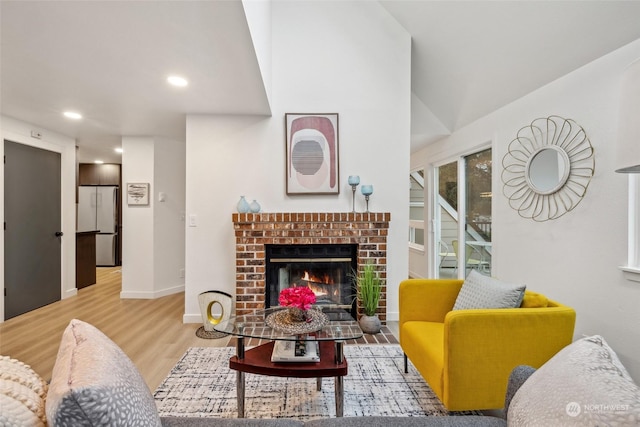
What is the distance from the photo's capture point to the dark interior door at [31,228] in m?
3.41

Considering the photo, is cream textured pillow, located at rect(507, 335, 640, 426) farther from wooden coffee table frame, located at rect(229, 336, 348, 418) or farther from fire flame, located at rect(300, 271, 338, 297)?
fire flame, located at rect(300, 271, 338, 297)

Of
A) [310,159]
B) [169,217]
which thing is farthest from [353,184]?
[169,217]

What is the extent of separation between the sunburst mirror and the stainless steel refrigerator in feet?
23.9

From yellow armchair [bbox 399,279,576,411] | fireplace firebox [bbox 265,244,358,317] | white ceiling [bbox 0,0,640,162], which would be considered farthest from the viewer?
fireplace firebox [bbox 265,244,358,317]

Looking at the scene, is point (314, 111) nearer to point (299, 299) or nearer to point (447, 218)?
point (299, 299)

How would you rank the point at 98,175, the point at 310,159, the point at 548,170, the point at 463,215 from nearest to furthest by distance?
the point at 548,170 < the point at 310,159 < the point at 463,215 < the point at 98,175

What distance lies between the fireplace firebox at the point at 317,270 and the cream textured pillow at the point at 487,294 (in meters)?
1.35

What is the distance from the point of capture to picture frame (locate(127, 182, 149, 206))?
414 cm

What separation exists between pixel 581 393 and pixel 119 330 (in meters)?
3.55

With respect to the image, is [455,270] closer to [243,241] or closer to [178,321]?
[243,241]

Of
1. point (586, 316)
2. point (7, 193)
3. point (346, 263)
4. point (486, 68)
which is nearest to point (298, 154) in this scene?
point (346, 263)

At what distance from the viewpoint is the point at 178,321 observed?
3256 mm

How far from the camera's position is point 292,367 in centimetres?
153

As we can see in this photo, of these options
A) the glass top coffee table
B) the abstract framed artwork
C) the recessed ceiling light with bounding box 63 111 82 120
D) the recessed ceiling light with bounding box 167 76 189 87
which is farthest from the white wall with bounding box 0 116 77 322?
the glass top coffee table
